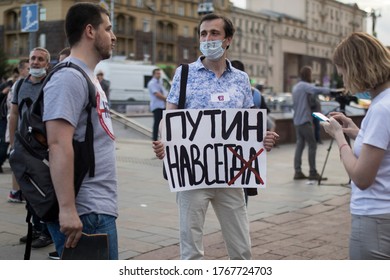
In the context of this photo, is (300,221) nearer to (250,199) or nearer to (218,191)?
(250,199)

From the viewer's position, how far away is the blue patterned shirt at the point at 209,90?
3.78 m

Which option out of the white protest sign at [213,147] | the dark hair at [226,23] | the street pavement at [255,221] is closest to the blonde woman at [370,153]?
the white protest sign at [213,147]

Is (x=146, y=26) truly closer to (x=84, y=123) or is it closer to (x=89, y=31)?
(x=89, y=31)

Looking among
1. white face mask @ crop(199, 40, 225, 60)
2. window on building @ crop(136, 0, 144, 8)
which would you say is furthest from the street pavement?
window on building @ crop(136, 0, 144, 8)

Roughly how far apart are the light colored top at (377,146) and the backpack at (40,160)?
116 centimetres

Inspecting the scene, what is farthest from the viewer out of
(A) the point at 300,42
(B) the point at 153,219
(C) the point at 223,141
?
(A) the point at 300,42

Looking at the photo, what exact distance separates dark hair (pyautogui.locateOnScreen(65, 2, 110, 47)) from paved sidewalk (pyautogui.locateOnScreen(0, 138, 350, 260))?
2705 mm

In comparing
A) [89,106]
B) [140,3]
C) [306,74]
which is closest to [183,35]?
[140,3]

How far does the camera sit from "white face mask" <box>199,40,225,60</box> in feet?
12.6

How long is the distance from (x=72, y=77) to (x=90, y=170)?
411mm

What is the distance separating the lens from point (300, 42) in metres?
78.8

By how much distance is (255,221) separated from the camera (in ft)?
22.2

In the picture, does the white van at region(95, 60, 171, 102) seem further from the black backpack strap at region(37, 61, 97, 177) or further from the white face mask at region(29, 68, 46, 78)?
the black backpack strap at region(37, 61, 97, 177)

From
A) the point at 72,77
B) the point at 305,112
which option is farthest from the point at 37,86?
the point at 305,112
